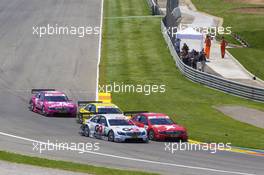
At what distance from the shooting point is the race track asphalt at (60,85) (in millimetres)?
26625

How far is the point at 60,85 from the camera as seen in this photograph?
1919 inches

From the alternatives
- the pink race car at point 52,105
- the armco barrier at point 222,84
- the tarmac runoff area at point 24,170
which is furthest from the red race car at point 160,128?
the tarmac runoff area at point 24,170

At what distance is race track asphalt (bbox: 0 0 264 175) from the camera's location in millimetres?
26625

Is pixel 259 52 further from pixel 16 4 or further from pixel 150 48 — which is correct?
pixel 16 4

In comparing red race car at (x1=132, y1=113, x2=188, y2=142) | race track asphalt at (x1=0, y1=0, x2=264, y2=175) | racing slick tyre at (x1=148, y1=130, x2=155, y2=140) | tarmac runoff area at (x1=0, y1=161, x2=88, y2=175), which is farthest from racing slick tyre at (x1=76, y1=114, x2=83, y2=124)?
tarmac runoff area at (x1=0, y1=161, x2=88, y2=175)

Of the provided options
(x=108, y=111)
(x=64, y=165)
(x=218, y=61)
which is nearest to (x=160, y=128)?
(x=108, y=111)

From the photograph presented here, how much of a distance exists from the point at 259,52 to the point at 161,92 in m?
16.9

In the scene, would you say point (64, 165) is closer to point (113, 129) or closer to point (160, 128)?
point (113, 129)

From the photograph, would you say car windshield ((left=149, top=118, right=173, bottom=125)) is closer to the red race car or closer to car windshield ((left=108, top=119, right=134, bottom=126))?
the red race car

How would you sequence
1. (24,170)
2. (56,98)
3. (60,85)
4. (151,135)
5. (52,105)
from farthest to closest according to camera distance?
(60,85), (56,98), (52,105), (151,135), (24,170)

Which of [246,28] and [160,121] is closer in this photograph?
[160,121]

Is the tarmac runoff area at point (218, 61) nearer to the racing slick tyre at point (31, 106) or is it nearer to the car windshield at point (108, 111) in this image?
the car windshield at point (108, 111)

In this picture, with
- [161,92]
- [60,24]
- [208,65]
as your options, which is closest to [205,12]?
[60,24]

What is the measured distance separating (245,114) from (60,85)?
43.5ft
